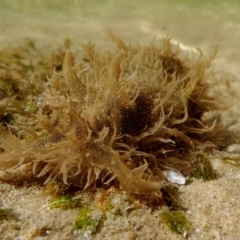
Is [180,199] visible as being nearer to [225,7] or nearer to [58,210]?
[58,210]

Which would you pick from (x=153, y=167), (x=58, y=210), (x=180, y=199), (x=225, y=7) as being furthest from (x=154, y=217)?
Answer: (x=225, y=7)

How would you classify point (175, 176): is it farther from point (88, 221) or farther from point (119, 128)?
point (88, 221)

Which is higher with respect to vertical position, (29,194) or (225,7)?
(225,7)

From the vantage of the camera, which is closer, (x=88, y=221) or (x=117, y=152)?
(x=88, y=221)

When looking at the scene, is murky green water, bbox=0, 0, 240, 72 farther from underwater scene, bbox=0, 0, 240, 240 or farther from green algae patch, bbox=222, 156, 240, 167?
green algae patch, bbox=222, 156, 240, 167

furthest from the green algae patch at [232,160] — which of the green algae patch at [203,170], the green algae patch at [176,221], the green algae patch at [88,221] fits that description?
the green algae patch at [88,221]

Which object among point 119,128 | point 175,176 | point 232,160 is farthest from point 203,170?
point 119,128
